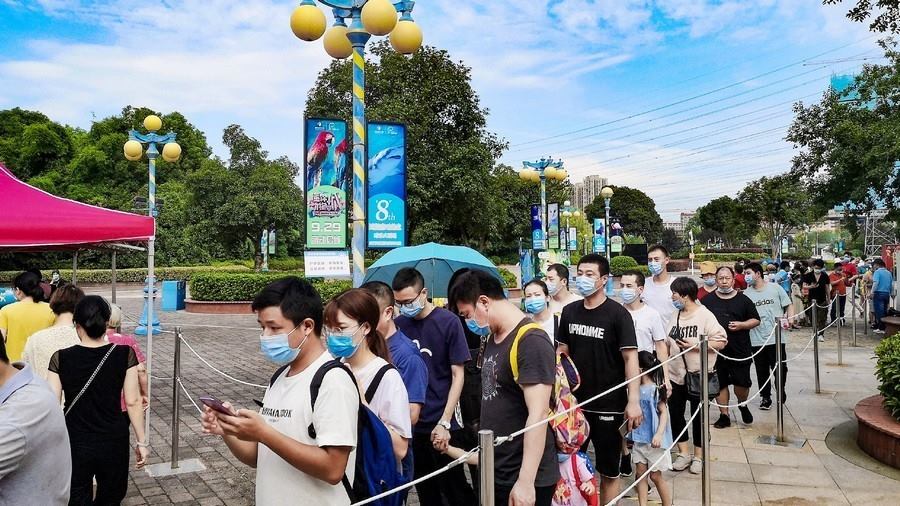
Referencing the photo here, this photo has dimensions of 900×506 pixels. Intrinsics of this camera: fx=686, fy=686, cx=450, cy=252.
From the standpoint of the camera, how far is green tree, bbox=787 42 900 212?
15.0 metres

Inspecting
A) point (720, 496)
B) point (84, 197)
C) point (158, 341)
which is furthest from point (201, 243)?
point (720, 496)

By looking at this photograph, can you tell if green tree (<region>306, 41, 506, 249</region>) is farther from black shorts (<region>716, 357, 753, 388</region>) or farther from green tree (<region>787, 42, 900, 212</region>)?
black shorts (<region>716, 357, 753, 388</region>)

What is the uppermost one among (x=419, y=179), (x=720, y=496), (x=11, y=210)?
(x=419, y=179)

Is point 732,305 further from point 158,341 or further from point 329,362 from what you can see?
point 158,341

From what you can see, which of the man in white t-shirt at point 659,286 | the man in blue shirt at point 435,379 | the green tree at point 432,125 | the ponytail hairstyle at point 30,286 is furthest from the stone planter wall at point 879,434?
the green tree at point 432,125

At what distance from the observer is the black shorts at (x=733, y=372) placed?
724 centimetres

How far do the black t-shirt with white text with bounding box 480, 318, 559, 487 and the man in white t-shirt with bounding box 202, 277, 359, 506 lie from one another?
2.87 feet

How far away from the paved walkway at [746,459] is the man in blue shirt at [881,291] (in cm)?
516

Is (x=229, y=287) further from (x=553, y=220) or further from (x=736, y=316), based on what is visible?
(x=736, y=316)

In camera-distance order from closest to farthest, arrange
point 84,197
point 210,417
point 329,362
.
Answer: point 210,417
point 329,362
point 84,197

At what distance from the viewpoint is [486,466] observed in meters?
2.43

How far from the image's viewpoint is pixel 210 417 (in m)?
2.07

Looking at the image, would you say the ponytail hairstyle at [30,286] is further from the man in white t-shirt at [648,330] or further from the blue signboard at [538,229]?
the blue signboard at [538,229]

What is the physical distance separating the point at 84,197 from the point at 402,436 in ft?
149
